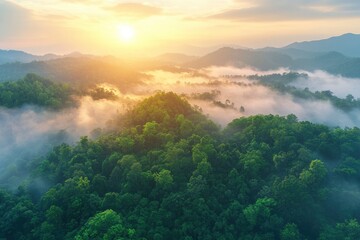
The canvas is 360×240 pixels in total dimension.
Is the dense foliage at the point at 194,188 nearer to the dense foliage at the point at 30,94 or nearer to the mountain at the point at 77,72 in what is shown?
the dense foliage at the point at 30,94

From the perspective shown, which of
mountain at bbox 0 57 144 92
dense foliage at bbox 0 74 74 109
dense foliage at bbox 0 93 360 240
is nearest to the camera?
dense foliage at bbox 0 93 360 240

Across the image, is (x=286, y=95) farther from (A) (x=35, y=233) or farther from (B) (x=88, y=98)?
(A) (x=35, y=233)

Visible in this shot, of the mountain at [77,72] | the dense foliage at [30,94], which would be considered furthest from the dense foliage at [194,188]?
the mountain at [77,72]

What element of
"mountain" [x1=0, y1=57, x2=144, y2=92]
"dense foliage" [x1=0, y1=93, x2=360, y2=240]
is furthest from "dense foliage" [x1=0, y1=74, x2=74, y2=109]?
"mountain" [x1=0, y1=57, x2=144, y2=92]

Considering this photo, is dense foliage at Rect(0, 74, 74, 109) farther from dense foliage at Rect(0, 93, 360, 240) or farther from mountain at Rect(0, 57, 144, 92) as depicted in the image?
mountain at Rect(0, 57, 144, 92)

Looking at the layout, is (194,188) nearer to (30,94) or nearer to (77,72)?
(30,94)
